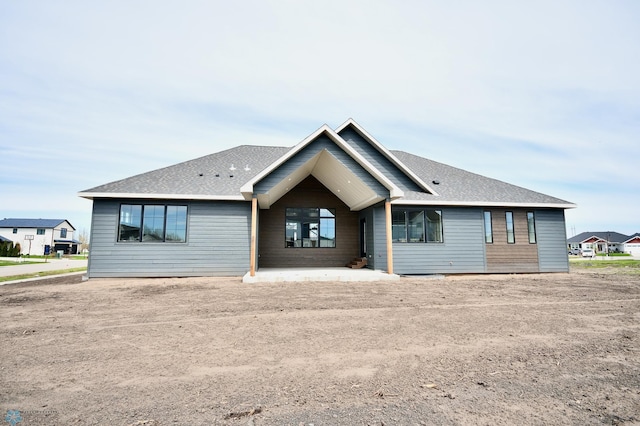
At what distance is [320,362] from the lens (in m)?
3.92

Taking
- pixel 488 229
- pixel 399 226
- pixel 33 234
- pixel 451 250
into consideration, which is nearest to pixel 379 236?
pixel 399 226

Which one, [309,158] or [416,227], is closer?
[309,158]

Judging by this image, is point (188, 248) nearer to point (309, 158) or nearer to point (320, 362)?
point (309, 158)

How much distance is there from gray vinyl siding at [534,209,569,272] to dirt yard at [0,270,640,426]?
25.9 ft

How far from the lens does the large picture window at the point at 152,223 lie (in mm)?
12750

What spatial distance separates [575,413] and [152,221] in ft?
45.3

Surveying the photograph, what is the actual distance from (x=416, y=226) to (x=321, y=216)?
Answer: 4848 millimetres

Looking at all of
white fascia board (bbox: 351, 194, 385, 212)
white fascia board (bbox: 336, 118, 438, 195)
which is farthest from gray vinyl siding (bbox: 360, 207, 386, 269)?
white fascia board (bbox: 336, 118, 438, 195)

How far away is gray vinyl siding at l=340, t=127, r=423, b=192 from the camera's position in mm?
13523

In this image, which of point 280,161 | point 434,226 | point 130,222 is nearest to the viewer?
point 280,161

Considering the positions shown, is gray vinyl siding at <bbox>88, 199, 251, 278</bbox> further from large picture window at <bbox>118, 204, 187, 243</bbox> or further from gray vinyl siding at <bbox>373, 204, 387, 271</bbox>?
gray vinyl siding at <bbox>373, 204, 387, 271</bbox>

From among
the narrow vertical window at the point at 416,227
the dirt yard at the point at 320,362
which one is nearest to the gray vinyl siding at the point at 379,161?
the narrow vertical window at the point at 416,227

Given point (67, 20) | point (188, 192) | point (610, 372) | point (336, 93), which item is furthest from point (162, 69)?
point (610, 372)

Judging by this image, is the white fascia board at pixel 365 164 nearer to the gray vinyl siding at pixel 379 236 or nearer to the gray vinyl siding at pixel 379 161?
the gray vinyl siding at pixel 379 161
